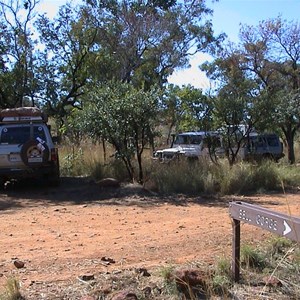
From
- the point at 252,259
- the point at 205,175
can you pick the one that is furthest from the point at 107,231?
the point at 205,175

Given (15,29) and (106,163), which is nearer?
(106,163)

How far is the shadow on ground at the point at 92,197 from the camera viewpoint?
457 inches

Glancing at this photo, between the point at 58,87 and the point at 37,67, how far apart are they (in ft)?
4.05

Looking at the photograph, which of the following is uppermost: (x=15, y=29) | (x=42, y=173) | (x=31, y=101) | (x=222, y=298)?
(x=15, y=29)

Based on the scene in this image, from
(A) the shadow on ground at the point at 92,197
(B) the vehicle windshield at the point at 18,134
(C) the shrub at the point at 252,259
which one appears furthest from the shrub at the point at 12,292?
(B) the vehicle windshield at the point at 18,134

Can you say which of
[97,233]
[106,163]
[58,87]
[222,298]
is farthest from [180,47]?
[222,298]

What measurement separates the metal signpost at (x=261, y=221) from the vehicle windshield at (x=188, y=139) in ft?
44.5

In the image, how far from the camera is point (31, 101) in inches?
866

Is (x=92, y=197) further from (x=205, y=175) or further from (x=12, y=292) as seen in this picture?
(x=12, y=292)

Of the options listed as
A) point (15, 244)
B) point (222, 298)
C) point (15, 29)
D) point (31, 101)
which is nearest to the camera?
point (222, 298)

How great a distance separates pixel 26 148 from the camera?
43.0 feet

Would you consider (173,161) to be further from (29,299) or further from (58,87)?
(29,299)

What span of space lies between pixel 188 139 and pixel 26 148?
8403 mm

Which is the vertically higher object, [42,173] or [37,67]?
[37,67]
